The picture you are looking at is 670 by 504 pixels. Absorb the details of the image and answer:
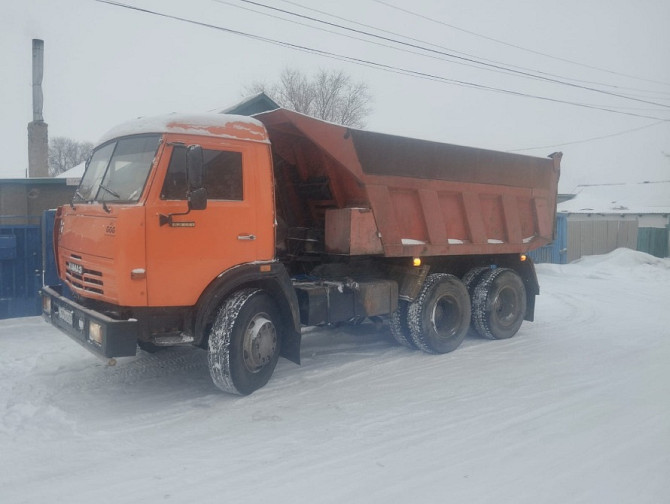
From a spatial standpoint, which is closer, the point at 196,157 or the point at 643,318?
the point at 196,157

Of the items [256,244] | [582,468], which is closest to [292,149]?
[256,244]

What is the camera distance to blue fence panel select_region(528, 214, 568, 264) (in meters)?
21.8

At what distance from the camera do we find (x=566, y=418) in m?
4.85

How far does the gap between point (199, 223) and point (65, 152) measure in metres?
72.0

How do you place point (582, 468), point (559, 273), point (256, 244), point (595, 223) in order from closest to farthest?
point (582, 468) → point (256, 244) → point (559, 273) → point (595, 223)

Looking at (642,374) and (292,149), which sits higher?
(292,149)

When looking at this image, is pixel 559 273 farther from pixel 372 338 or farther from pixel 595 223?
pixel 372 338

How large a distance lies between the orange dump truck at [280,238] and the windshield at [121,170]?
2 centimetres

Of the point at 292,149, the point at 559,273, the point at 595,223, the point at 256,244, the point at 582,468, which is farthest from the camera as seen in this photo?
the point at 595,223

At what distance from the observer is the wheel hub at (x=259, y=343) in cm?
542

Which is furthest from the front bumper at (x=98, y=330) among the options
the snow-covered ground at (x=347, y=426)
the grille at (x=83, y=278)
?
the snow-covered ground at (x=347, y=426)

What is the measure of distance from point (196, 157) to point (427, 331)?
3.85m

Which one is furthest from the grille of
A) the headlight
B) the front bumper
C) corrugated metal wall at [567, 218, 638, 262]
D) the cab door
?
corrugated metal wall at [567, 218, 638, 262]

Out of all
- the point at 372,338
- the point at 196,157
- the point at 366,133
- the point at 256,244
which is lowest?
the point at 372,338
